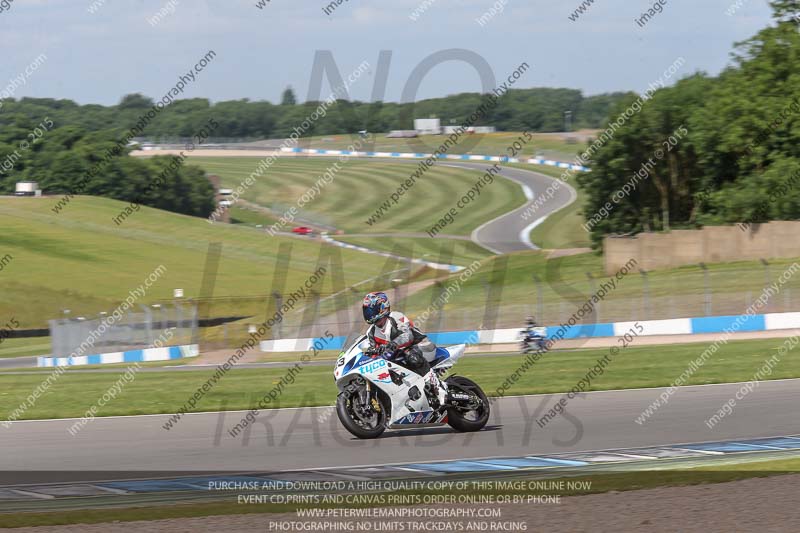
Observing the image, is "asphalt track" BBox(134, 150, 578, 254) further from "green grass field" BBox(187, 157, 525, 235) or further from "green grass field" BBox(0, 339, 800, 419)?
"green grass field" BBox(0, 339, 800, 419)

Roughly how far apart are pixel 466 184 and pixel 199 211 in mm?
27402

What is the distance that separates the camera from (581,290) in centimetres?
4081

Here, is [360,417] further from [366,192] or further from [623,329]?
[366,192]

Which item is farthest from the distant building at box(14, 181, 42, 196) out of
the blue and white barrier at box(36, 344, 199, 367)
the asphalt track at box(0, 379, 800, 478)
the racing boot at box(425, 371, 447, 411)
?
the racing boot at box(425, 371, 447, 411)

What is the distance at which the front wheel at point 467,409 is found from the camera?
12.9m

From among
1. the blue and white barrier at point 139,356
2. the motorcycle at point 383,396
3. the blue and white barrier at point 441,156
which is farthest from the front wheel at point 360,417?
the blue and white barrier at point 441,156

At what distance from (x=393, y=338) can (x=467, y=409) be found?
137 centimetres

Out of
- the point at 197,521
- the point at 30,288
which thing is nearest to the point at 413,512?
the point at 197,521

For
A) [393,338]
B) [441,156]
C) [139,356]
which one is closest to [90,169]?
[441,156]

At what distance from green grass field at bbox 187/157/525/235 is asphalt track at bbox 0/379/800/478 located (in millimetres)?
68984

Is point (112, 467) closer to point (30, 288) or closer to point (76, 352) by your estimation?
point (76, 352)

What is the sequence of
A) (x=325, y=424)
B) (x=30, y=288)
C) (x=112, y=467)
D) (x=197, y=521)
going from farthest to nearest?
(x=30, y=288)
(x=325, y=424)
(x=112, y=467)
(x=197, y=521)

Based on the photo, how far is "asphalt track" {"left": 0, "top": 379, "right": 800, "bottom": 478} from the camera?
1168cm

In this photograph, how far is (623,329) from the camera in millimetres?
33250
